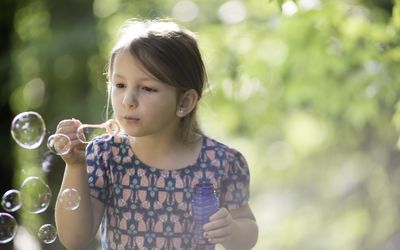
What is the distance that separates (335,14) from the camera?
5.82m

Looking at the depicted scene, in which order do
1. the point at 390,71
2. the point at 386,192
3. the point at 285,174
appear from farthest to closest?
the point at 285,174
the point at 386,192
the point at 390,71

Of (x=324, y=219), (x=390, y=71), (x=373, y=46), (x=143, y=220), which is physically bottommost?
(x=143, y=220)

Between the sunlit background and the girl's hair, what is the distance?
1.49m

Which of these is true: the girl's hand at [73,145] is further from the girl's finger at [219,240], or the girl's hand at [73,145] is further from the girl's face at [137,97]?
the girl's finger at [219,240]

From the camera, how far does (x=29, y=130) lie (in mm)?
3352

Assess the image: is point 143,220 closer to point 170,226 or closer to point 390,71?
point 170,226

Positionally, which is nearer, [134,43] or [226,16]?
[134,43]

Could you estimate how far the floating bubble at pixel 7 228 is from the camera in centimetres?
338

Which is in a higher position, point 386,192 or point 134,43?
point 386,192

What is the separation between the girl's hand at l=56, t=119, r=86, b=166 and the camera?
276cm

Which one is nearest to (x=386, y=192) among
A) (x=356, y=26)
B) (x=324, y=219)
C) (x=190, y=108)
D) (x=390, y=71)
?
(x=324, y=219)

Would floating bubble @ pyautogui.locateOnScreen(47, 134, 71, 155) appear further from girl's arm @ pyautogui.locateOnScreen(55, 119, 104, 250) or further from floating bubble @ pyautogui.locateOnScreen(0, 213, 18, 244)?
floating bubble @ pyautogui.locateOnScreen(0, 213, 18, 244)

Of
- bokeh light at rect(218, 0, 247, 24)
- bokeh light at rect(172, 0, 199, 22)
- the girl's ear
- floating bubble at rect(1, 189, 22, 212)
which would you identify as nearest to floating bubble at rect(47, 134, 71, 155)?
the girl's ear

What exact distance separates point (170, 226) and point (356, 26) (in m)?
3.42
